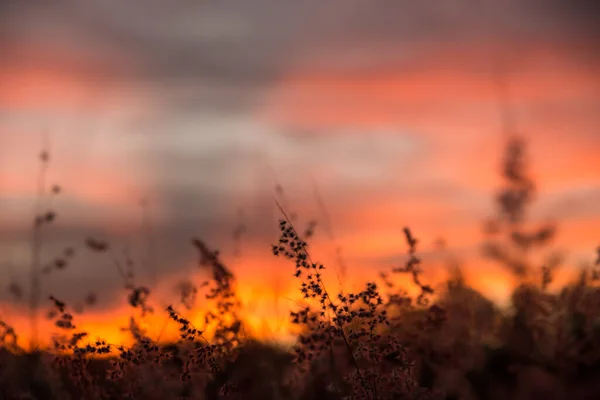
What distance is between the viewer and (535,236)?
Answer: 6.85 metres

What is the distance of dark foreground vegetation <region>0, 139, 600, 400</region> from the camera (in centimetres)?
524

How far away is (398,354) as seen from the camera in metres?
5.39

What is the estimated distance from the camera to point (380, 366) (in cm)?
606

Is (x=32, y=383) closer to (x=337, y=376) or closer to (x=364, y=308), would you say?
(x=337, y=376)

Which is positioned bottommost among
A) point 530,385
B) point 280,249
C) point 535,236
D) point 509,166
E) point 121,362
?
point 530,385

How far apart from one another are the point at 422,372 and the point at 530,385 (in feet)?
4.24

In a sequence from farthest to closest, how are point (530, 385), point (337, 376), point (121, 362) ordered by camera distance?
point (337, 376)
point (530, 385)
point (121, 362)

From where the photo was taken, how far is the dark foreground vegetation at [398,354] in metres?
5.24

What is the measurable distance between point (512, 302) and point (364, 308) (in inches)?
80.2

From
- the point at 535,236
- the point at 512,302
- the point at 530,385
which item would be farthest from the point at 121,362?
the point at 535,236

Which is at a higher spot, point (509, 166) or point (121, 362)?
point (509, 166)

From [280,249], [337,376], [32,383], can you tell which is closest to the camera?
[280,249]

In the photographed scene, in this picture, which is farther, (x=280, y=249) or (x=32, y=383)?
(x=32, y=383)

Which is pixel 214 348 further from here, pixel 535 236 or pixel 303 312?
pixel 535 236
